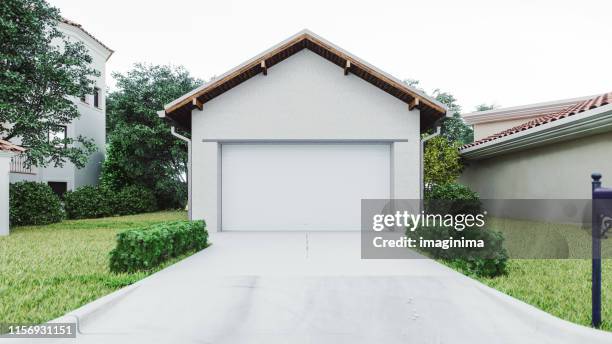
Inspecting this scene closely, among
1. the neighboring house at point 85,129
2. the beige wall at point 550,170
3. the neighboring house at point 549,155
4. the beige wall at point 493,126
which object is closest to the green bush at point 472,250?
the neighboring house at point 549,155

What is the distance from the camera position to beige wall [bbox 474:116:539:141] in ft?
65.2

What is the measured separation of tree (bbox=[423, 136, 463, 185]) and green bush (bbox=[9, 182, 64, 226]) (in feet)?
52.4

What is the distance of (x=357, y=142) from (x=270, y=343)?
29.5ft

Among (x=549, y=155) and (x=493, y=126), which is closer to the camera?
(x=549, y=155)

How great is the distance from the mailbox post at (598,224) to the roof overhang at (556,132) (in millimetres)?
6198

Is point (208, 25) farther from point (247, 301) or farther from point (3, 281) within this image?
point (247, 301)

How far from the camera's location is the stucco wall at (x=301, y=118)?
11773 mm

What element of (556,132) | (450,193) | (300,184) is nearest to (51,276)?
(300,184)

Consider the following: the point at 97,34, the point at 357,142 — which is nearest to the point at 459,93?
the point at 357,142

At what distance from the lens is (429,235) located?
7914mm

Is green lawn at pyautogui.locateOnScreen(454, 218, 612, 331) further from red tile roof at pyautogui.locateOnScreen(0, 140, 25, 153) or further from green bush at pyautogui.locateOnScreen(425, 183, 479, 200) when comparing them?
red tile roof at pyautogui.locateOnScreen(0, 140, 25, 153)

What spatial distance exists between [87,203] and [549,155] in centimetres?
1948

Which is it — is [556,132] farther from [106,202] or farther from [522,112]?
[106,202]

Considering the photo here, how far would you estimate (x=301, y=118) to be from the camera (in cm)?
1179
